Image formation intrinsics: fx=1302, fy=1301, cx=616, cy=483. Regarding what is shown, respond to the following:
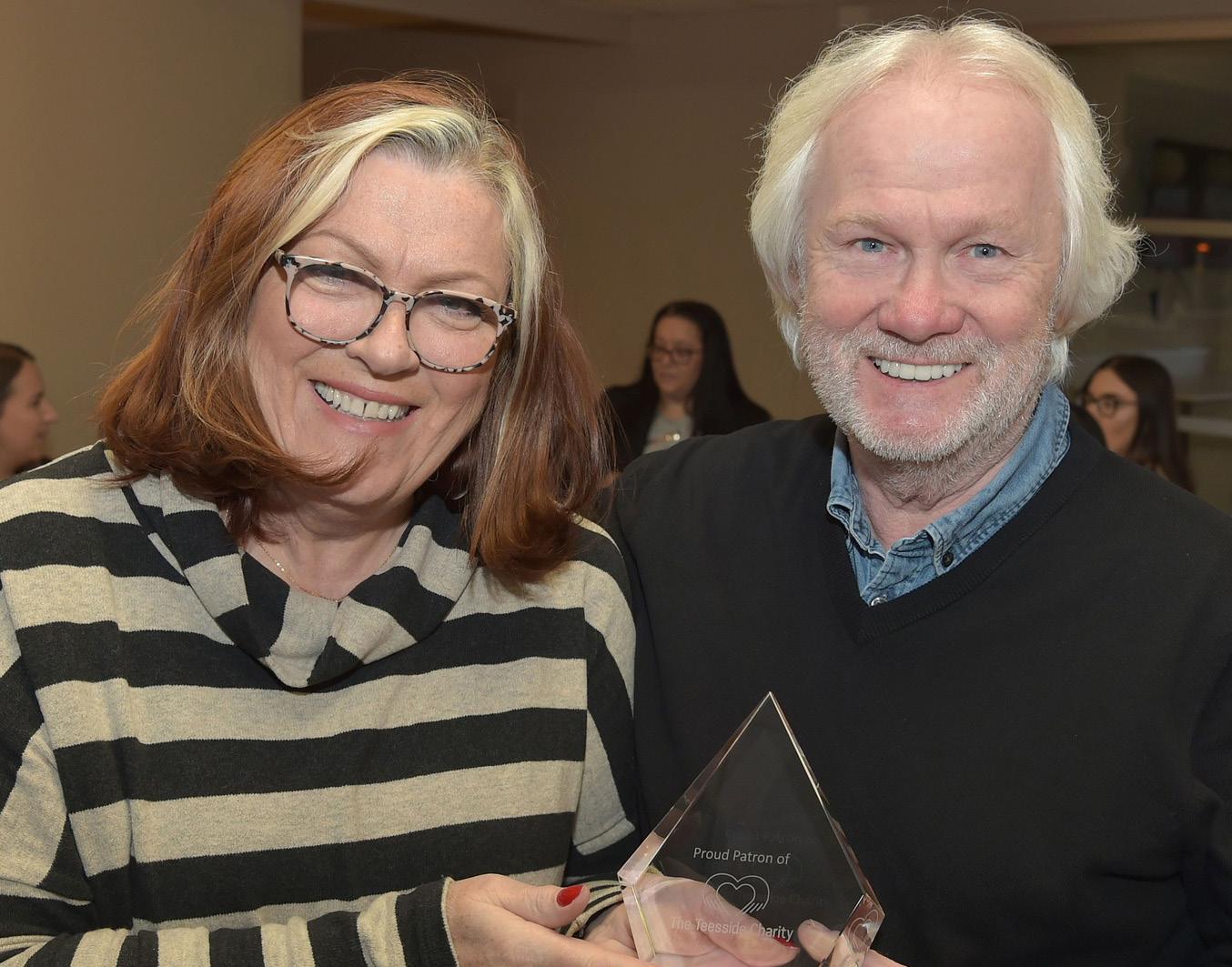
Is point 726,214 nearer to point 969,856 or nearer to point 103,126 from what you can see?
point 103,126

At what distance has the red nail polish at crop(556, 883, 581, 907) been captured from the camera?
1563mm

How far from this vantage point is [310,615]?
180 cm

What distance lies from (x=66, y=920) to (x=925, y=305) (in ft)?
4.58

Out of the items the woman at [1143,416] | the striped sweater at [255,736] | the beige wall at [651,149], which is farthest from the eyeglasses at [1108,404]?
the striped sweater at [255,736]

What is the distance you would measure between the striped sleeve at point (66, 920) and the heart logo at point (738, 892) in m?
0.34

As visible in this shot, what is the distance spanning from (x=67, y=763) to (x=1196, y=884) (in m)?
1.46

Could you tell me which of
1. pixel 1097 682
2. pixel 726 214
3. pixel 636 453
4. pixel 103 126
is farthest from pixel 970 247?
pixel 726 214

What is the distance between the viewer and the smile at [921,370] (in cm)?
188

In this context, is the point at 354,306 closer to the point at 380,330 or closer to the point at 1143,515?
the point at 380,330

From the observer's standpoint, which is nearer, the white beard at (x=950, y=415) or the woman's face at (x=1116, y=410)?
the white beard at (x=950, y=415)

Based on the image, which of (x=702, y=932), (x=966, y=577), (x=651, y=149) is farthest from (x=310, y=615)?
(x=651, y=149)

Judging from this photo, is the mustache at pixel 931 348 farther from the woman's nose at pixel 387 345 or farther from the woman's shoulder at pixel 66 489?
the woman's shoulder at pixel 66 489

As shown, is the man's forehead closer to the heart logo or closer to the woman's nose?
the woman's nose

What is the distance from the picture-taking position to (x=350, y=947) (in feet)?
5.24
